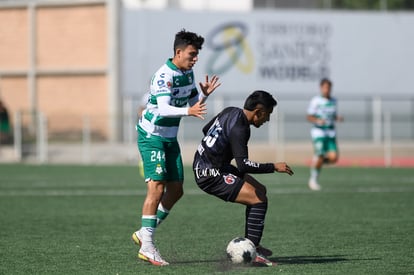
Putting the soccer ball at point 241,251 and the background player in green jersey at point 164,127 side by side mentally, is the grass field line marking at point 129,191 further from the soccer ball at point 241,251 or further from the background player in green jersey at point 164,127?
the soccer ball at point 241,251

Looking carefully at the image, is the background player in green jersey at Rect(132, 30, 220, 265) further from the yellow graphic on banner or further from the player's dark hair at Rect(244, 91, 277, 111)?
the yellow graphic on banner

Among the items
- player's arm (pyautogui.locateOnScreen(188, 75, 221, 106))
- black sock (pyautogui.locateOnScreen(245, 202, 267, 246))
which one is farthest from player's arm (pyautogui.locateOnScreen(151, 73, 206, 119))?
black sock (pyautogui.locateOnScreen(245, 202, 267, 246))

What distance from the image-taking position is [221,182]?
9.98 meters

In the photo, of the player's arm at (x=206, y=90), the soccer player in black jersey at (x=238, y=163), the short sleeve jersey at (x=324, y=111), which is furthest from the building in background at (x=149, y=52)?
the soccer player in black jersey at (x=238, y=163)

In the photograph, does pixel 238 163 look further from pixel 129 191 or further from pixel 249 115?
pixel 129 191

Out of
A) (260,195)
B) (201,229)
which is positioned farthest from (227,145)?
(201,229)

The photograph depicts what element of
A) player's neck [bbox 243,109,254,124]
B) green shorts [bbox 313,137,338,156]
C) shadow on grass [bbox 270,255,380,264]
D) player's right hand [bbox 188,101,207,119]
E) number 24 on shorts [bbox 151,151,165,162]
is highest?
player's right hand [bbox 188,101,207,119]

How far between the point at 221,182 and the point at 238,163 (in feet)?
1.15

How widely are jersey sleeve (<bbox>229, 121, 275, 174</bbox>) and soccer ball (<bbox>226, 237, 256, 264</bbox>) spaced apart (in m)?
0.73

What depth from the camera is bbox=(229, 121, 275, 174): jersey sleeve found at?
31.8 ft

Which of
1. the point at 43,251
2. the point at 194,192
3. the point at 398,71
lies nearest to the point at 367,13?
the point at 398,71

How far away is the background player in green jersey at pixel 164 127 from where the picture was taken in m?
10.2

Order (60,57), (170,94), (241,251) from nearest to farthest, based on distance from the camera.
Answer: (241,251)
(170,94)
(60,57)

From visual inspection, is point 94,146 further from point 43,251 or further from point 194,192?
point 43,251
